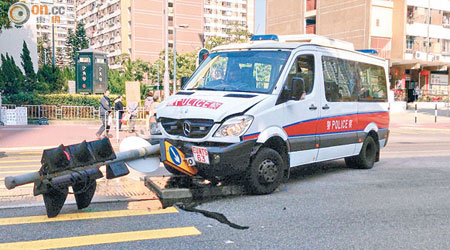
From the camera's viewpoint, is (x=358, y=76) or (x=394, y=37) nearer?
(x=358, y=76)

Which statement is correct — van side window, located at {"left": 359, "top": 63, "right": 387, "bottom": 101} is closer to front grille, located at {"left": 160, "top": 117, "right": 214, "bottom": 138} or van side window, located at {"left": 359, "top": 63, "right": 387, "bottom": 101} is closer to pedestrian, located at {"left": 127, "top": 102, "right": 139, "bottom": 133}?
front grille, located at {"left": 160, "top": 117, "right": 214, "bottom": 138}

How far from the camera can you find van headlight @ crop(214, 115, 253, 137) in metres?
6.28

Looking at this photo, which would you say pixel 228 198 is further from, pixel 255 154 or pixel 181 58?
pixel 181 58

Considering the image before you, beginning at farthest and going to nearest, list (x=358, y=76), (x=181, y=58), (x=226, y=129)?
(x=181, y=58) < (x=358, y=76) < (x=226, y=129)

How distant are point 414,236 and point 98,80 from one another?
90.9 feet

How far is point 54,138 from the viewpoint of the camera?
16828 mm

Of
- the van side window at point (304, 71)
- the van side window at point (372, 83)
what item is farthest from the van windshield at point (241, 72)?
the van side window at point (372, 83)

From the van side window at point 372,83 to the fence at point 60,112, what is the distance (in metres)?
17.2

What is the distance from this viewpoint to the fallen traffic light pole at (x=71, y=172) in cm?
540

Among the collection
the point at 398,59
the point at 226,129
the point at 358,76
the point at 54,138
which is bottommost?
the point at 54,138

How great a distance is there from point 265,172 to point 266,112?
920 mm

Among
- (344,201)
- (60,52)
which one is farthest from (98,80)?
(60,52)

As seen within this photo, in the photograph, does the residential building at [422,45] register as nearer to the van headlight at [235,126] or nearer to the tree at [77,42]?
the van headlight at [235,126]

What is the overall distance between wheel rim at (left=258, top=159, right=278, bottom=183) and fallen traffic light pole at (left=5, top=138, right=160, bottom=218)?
1.94m
